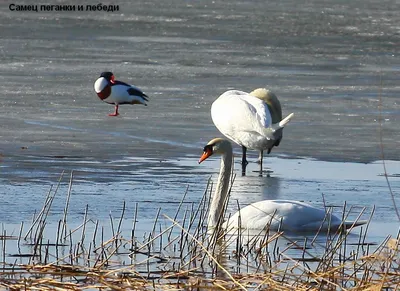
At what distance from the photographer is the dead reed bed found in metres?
5.79

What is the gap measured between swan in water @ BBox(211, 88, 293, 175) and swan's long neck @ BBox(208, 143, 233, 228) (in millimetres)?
2398

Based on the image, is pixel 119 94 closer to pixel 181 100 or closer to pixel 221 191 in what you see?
pixel 181 100

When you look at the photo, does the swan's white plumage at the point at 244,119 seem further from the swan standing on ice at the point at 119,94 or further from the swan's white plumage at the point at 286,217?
the swan's white plumage at the point at 286,217

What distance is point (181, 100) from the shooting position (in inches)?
590

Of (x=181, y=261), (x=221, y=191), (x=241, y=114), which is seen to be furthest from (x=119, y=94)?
(x=181, y=261)

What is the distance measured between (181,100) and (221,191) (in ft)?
22.1

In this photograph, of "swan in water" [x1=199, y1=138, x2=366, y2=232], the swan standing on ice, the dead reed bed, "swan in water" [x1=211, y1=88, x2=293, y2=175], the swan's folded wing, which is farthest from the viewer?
the swan standing on ice

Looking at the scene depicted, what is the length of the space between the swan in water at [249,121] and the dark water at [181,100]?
0.29m

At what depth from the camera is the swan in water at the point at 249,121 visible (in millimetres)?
11281

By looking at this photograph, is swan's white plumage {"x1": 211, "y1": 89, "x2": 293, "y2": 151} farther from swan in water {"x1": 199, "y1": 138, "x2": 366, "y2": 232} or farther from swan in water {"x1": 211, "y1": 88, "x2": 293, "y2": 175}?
swan in water {"x1": 199, "y1": 138, "x2": 366, "y2": 232}

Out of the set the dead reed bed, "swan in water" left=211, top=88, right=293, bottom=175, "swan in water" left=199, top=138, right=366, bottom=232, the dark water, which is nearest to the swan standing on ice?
the dark water

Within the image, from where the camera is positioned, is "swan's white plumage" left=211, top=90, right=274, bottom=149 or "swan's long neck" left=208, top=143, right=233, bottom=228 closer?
"swan's long neck" left=208, top=143, right=233, bottom=228

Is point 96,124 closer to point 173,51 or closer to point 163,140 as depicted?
point 163,140

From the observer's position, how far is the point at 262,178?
Answer: 10.5 meters
